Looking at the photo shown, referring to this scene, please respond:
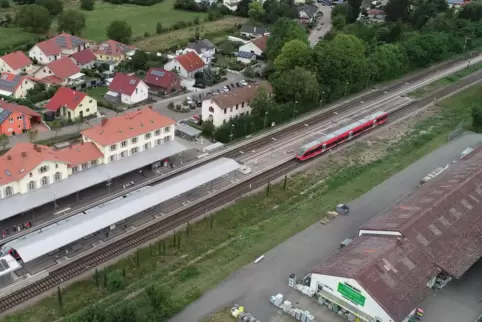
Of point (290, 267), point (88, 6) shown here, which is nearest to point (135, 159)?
point (290, 267)

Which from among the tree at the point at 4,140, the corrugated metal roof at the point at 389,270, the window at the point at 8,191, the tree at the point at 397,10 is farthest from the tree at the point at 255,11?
the corrugated metal roof at the point at 389,270

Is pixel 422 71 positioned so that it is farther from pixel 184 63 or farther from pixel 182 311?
pixel 182 311

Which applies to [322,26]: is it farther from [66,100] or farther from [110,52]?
[66,100]

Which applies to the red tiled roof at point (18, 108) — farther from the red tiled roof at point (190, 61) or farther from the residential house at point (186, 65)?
the red tiled roof at point (190, 61)

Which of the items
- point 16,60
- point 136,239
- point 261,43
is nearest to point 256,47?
point 261,43

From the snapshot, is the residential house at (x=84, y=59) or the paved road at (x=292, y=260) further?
the residential house at (x=84, y=59)
